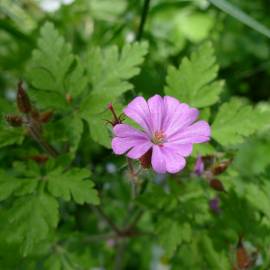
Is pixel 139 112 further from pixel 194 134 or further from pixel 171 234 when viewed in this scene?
pixel 171 234

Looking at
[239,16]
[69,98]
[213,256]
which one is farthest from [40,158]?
[239,16]

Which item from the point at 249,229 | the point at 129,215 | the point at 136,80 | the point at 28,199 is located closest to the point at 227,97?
the point at 136,80

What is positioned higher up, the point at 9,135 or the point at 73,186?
the point at 9,135

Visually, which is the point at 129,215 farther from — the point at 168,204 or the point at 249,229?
the point at 249,229

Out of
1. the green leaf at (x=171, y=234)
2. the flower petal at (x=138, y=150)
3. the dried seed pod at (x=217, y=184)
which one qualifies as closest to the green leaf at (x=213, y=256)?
the green leaf at (x=171, y=234)

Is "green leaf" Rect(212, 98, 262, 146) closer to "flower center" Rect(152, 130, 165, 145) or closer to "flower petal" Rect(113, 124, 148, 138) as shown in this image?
"flower center" Rect(152, 130, 165, 145)

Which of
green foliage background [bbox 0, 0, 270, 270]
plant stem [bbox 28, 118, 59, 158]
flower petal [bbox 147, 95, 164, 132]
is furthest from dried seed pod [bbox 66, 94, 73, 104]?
flower petal [bbox 147, 95, 164, 132]
